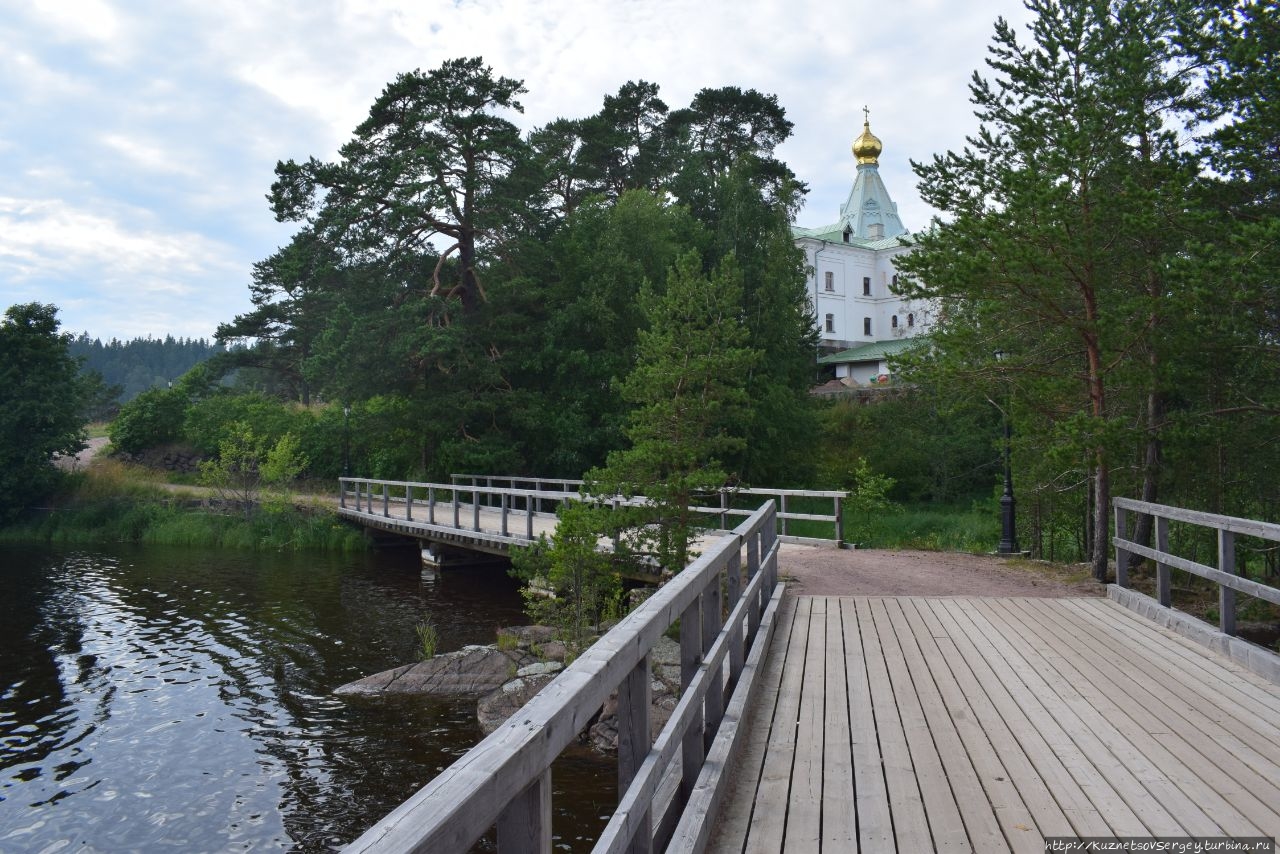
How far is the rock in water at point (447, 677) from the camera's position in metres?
10.8

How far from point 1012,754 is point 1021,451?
11.2 metres

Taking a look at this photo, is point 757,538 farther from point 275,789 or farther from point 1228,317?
point 1228,317

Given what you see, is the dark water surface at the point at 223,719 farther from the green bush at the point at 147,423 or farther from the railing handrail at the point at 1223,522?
the green bush at the point at 147,423

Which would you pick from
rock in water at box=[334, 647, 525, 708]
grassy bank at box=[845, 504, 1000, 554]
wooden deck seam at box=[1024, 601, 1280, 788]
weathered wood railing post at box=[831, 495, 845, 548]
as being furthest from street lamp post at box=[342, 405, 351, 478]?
wooden deck seam at box=[1024, 601, 1280, 788]

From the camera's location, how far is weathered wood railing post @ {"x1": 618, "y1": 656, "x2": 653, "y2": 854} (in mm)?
2607

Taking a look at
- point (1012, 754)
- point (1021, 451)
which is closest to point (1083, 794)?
point (1012, 754)

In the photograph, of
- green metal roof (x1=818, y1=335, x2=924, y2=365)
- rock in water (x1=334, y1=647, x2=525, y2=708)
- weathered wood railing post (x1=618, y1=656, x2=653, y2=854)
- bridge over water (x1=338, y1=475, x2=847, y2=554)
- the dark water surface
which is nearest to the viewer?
weathered wood railing post (x1=618, y1=656, x2=653, y2=854)

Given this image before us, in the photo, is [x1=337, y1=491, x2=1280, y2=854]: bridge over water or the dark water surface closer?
[x1=337, y1=491, x2=1280, y2=854]: bridge over water

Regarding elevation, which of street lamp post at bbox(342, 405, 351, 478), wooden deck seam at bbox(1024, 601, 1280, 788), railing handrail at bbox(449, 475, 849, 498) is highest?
street lamp post at bbox(342, 405, 351, 478)

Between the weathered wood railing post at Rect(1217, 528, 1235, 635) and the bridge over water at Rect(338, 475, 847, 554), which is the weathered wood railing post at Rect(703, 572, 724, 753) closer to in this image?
the weathered wood railing post at Rect(1217, 528, 1235, 635)

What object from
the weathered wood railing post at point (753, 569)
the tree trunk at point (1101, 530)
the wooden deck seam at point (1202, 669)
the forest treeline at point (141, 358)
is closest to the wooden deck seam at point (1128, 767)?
the wooden deck seam at point (1202, 669)

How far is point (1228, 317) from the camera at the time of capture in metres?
9.01

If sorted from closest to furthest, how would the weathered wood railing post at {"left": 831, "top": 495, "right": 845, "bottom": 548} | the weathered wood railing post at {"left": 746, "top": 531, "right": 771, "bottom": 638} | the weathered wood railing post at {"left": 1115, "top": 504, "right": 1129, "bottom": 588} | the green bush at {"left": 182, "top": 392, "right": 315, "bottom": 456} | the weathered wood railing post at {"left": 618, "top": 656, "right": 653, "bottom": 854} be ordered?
the weathered wood railing post at {"left": 618, "top": 656, "right": 653, "bottom": 854}
the weathered wood railing post at {"left": 746, "top": 531, "right": 771, "bottom": 638}
the weathered wood railing post at {"left": 1115, "top": 504, "right": 1129, "bottom": 588}
the weathered wood railing post at {"left": 831, "top": 495, "right": 845, "bottom": 548}
the green bush at {"left": 182, "top": 392, "right": 315, "bottom": 456}

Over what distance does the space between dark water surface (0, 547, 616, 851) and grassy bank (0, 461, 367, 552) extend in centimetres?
714
